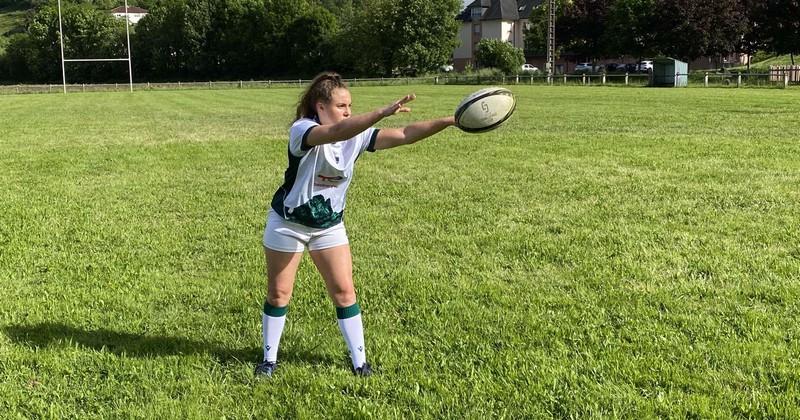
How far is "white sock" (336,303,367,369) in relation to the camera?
394 cm

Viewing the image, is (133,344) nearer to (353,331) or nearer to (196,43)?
(353,331)

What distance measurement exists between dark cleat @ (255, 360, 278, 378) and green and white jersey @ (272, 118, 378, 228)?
38.2 inches

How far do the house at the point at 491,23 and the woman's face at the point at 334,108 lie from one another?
9881 centimetres

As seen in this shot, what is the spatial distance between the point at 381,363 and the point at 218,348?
112 centimetres

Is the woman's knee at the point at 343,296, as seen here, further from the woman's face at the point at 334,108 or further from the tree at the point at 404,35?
the tree at the point at 404,35

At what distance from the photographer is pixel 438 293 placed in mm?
5289

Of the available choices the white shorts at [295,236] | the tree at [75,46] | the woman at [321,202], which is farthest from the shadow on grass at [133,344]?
the tree at [75,46]

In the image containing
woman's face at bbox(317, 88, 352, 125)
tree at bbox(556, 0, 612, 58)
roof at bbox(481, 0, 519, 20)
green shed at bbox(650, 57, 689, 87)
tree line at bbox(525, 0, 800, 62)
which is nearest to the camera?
woman's face at bbox(317, 88, 352, 125)

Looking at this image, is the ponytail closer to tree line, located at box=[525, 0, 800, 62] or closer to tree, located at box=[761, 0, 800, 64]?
tree line, located at box=[525, 0, 800, 62]

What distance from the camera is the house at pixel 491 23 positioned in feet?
327

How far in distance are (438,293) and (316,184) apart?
6.51ft

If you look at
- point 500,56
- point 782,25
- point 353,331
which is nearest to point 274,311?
point 353,331

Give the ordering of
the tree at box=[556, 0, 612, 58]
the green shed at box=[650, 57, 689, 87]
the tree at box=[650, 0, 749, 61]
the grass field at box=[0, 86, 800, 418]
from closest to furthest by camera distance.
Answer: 1. the grass field at box=[0, 86, 800, 418]
2. the green shed at box=[650, 57, 689, 87]
3. the tree at box=[650, 0, 749, 61]
4. the tree at box=[556, 0, 612, 58]

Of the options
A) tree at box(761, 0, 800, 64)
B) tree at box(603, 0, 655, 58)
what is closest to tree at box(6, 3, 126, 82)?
tree at box(603, 0, 655, 58)
